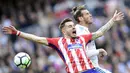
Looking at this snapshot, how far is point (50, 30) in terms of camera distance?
22.2 meters

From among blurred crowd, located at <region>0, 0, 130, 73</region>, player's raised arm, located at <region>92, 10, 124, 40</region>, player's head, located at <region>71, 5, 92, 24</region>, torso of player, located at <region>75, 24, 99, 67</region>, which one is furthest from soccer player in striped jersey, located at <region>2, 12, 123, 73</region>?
blurred crowd, located at <region>0, 0, 130, 73</region>

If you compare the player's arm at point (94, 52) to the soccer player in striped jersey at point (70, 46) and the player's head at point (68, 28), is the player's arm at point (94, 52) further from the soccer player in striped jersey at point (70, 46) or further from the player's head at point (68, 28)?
the player's head at point (68, 28)

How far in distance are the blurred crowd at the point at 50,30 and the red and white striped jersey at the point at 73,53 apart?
7.15m

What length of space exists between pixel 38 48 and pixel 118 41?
117 inches

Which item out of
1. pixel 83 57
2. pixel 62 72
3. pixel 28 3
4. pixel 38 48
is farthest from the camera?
pixel 28 3

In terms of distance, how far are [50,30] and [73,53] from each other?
10638 millimetres

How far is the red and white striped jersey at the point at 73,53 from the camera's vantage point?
1162 cm

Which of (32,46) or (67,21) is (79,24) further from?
(32,46)

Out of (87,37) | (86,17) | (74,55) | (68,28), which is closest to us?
(74,55)

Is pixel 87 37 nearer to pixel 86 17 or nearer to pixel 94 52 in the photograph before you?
pixel 94 52

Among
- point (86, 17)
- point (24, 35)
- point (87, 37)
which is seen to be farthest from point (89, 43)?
point (24, 35)

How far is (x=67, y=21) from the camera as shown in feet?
38.8

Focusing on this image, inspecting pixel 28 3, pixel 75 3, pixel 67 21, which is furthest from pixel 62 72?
pixel 67 21

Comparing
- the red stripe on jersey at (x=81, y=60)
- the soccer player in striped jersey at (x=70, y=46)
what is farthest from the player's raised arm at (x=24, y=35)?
the red stripe on jersey at (x=81, y=60)
